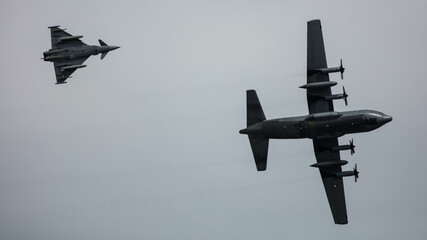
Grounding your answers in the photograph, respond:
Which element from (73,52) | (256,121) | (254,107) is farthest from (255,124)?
(73,52)

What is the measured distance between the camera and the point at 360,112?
88875 mm

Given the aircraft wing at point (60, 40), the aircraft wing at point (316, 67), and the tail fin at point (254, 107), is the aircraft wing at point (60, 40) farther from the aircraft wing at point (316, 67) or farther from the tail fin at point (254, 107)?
the aircraft wing at point (316, 67)

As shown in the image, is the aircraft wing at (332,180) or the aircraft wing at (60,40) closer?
the aircraft wing at (332,180)

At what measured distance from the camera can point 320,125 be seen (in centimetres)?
8975

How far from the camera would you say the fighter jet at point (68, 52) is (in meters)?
103

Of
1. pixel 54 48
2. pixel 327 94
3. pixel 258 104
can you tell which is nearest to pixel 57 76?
pixel 54 48

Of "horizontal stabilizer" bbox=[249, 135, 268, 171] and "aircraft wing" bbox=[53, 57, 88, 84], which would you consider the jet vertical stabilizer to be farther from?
"aircraft wing" bbox=[53, 57, 88, 84]

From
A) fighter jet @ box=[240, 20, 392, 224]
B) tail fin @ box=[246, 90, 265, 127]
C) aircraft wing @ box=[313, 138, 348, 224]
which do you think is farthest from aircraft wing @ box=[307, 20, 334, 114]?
tail fin @ box=[246, 90, 265, 127]

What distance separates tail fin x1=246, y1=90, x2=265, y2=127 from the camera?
302 feet

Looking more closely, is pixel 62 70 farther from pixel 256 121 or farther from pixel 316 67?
pixel 316 67

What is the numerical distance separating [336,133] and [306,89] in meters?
5.94

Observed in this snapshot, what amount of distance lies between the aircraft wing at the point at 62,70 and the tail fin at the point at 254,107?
23.1m

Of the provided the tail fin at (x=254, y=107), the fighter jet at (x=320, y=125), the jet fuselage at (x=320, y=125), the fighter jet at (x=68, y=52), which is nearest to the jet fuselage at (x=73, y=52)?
the fighter jet at (x=68, y=52)

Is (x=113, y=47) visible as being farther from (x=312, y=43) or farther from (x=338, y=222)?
(x=338, y=222)
